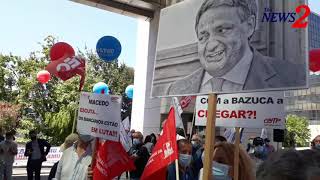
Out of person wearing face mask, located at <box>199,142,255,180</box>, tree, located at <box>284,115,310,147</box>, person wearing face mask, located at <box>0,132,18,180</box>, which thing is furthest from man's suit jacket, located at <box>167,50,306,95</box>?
tree, located at <box>284,115,310,147</box>

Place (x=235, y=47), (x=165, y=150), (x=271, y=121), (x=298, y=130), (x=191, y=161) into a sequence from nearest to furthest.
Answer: (x=235, y=47)
(x=165, y=150)
(x=191, y=161)
(x=271, y=121)
(x=298, y=130)

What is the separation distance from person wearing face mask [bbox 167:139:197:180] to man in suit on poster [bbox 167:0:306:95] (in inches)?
79.8

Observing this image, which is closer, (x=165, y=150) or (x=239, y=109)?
(x=165, y=150)

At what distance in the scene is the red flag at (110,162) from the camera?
5.14 metres

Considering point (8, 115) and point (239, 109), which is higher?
point (8, 115)

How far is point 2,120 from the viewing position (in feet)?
107

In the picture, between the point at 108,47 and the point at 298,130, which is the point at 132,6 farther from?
the point at 298,130

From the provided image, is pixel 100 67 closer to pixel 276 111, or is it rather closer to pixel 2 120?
pixel 2 120

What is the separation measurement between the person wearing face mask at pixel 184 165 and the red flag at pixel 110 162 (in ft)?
1.64

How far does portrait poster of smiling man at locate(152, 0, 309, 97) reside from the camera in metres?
3.05

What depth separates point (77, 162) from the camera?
17.3ft

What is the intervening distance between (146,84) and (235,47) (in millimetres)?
13621

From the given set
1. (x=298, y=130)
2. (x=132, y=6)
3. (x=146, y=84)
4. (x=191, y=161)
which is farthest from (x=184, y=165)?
(x=298, y=130)

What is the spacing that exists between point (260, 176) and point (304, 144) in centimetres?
7620
